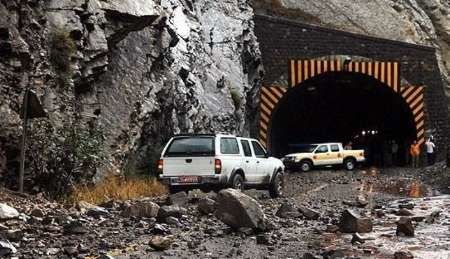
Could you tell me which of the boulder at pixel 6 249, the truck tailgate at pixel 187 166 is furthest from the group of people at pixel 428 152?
the boulder at pixel 6 249

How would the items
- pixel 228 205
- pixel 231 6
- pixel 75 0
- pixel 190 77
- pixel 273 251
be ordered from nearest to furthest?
pixel 273 251 → pixel 228 205 → pixel 75 0 → pixel 190 77 → pixel 231 6

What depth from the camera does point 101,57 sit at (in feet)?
60.1

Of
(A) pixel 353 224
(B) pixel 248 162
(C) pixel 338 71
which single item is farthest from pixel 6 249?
(C) pixel 338 71

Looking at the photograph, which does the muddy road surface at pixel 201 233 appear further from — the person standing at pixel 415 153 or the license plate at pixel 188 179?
the person standing at pixel 415 153

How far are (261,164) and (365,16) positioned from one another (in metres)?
29.4

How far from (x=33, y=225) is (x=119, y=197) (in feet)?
20.4

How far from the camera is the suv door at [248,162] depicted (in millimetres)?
18094

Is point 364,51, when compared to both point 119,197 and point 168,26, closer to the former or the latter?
point 168,26

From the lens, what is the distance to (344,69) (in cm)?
4031

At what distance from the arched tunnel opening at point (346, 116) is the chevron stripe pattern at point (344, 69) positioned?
0.96m

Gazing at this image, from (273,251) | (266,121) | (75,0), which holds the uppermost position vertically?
(75,0)

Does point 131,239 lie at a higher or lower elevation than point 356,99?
lower

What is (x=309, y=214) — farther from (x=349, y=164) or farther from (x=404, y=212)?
(x=349, y=164)

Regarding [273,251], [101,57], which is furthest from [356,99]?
[273,251]
